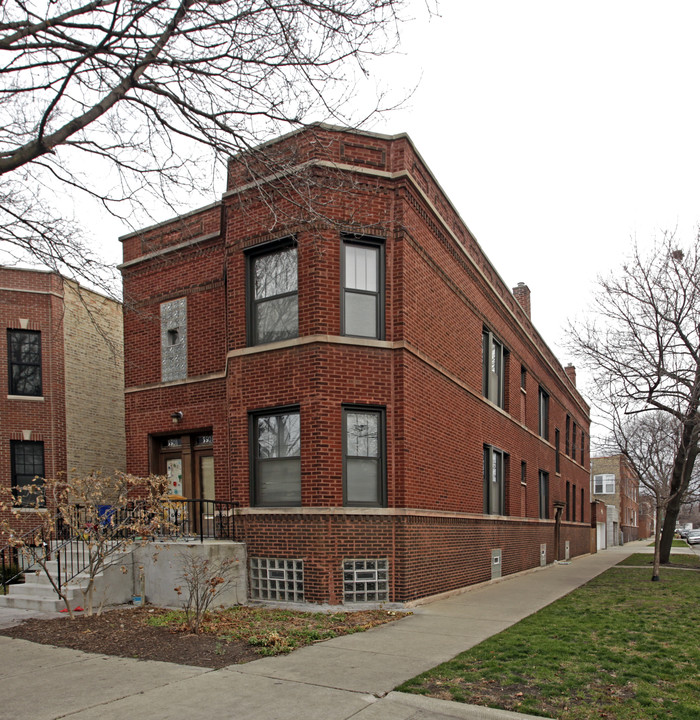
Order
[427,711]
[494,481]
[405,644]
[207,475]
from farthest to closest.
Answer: [494,481] < [207,475] < [405,644] < [427,711]

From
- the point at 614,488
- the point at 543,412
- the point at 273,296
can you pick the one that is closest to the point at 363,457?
the point at 273,296

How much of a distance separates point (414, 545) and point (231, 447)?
12.0 feet

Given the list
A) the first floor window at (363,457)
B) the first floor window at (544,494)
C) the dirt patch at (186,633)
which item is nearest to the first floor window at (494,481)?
the first floor window at (363,457)

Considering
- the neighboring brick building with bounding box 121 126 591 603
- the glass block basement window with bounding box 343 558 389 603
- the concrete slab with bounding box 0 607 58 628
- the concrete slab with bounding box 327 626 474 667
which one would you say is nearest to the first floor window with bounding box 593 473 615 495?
the neighboring brick building with bounding box 121 126 591 603

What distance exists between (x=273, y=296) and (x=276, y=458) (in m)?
2.88

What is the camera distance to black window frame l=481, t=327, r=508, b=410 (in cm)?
1795

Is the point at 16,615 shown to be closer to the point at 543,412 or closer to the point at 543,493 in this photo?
the point at 543,493

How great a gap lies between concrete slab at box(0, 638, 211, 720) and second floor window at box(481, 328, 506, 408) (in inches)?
478

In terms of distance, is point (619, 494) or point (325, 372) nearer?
point (325, 372)

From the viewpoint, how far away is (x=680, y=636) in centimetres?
905

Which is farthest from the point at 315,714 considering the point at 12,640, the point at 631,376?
the point at 631,376

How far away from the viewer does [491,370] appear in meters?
18.6

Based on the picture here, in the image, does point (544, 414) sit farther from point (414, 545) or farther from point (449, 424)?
point (414, 545)

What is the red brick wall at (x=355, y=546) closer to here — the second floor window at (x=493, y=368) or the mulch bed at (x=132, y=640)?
the mulch bed at (x=132, y=640)
